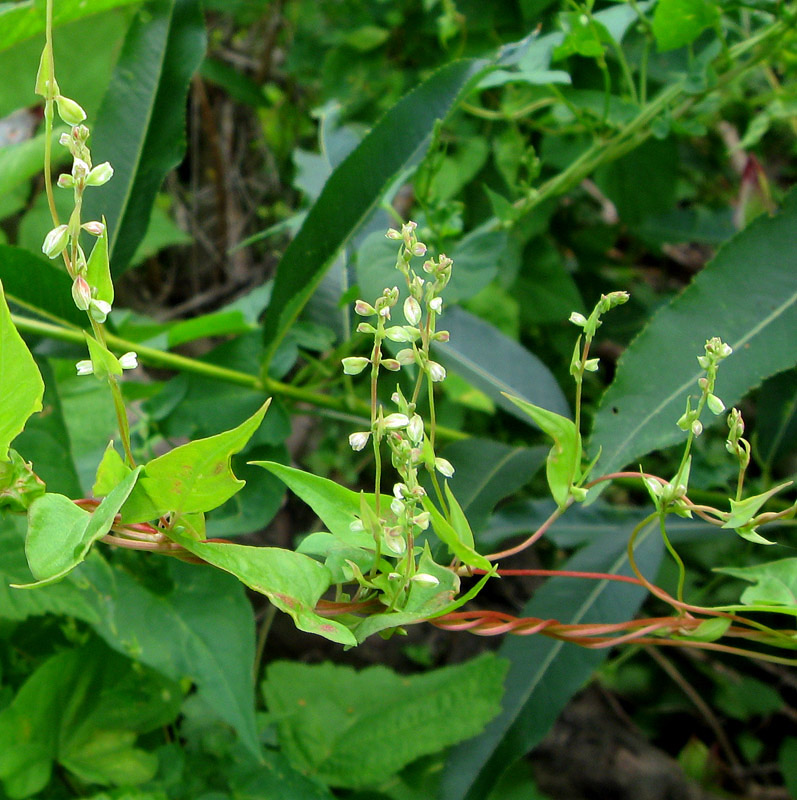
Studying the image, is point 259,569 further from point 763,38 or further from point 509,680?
point 763,38

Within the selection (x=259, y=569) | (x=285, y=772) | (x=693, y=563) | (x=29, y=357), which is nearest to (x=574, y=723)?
(x=693, y=563)

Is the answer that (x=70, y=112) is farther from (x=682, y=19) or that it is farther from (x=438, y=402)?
(x=438, y=402)

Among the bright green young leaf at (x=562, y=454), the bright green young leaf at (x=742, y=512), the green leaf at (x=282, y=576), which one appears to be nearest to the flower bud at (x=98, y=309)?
the green leaf at (x=282, y=576)

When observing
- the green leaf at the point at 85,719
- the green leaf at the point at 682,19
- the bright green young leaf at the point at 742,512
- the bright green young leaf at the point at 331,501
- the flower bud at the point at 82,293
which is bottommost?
the green leaf at the point at 85,719

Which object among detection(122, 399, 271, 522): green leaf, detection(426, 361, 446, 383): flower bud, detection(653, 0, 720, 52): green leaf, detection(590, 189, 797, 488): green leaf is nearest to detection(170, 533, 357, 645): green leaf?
detection(122, 399, 271, 522): green leaf

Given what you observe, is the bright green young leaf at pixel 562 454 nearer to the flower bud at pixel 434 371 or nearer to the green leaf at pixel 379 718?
the flower bud at pixel 434 371

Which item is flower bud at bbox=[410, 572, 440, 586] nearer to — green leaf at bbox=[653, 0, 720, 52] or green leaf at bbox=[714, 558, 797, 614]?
green leaf at bbox=[714, 558, 797, 614]
